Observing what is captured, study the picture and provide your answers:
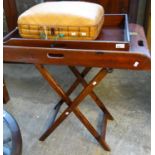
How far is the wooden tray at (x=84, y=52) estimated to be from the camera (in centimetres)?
99

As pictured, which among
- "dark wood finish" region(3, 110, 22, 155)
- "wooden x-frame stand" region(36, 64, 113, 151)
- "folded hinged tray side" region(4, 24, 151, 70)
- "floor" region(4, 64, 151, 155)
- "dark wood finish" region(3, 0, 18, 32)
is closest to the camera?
"dark wood finish" region(3, 110, 22, 155)

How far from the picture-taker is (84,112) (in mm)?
1686

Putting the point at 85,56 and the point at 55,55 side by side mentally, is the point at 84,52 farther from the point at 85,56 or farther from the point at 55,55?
the point at 55,55

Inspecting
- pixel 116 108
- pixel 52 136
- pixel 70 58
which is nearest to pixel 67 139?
pixel 52 136

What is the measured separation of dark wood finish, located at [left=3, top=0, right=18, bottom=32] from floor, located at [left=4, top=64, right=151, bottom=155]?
49cm

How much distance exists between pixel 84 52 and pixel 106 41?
0.44 feet

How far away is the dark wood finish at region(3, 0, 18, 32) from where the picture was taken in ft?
7.16

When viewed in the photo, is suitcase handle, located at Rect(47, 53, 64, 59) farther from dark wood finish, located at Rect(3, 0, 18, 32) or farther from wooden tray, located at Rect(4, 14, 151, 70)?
dark wood finish, located at Rect(3, 0, 18, 32)

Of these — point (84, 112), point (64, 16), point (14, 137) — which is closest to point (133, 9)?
point (84, 112)

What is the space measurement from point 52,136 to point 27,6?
141cm

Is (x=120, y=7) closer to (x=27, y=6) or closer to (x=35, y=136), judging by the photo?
(x=27, y=6)

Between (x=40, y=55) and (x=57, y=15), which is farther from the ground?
(x=57, y=15)

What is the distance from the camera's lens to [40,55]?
1075 millimetres

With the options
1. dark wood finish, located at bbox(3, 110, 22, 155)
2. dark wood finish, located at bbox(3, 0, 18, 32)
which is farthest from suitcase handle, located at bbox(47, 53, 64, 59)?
dark wood finish, located at bbox(3, 0, 18, 32)
